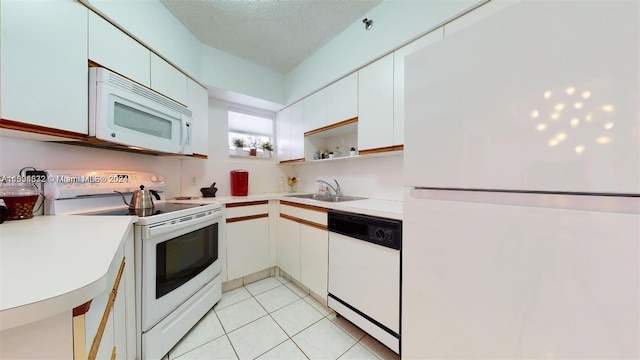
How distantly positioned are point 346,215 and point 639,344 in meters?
1.17

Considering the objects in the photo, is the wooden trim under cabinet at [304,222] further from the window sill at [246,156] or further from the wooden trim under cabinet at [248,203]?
the window sill at [246,156]

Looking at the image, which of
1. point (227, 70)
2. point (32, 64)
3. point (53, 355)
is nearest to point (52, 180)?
point (32, 64)

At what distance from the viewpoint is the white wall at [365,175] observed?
191cm

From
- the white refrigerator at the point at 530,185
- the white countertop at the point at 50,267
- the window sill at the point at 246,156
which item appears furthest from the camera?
the window sill at the point at 246,156

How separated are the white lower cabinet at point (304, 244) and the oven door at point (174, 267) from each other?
67 cm

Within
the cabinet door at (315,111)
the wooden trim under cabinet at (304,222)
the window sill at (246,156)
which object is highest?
the cabinet door at (315,111)

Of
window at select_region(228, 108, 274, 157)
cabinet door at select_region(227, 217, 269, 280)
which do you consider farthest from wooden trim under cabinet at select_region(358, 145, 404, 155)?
window at select_region(228, 108, 274, 157)

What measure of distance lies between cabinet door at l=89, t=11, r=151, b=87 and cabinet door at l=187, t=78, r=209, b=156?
0.44 meters

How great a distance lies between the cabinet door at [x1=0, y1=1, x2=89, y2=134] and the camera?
949 mm

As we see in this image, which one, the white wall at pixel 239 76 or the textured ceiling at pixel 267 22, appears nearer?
the textured ceiling at pixel 267 22

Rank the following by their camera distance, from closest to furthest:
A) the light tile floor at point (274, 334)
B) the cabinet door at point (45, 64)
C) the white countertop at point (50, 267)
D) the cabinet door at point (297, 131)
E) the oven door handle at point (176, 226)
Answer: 1. the white countertop at point (50, 267)
2. the cabinet door at point (45, 64)
3. the oven door handle at point (176, 226)
4. the light tile floor at point (274, 334)
5. the cabinet door at point (297, 131)

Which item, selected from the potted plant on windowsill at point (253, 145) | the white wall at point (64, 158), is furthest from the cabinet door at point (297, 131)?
the white wall at point (64, 158)

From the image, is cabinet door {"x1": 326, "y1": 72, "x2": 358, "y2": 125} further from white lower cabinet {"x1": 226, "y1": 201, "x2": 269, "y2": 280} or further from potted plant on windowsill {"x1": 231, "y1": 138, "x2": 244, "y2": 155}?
potted plant on windowsill {"x1": 231, "y1": 138, "x2": 244, "y2": 155}

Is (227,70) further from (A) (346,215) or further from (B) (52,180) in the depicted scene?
(A) (346,215)
